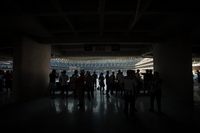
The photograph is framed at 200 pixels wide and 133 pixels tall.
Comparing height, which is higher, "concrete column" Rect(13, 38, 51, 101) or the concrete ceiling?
the concrete ceiling

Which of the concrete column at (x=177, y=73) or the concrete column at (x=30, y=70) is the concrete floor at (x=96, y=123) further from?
the concrete column at (x=30, y=70)

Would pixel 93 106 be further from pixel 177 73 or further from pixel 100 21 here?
pixel 177 73

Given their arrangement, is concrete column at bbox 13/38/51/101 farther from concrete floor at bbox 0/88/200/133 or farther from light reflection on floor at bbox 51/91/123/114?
concrete floor at bbox 0/88/200/133

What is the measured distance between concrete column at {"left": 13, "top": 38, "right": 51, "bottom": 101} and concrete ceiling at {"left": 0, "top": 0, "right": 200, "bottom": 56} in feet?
2.52

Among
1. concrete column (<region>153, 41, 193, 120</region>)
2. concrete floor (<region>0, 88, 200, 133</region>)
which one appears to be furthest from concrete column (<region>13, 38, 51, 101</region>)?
concrete column (<region>153, 41, 193, 120</region>)

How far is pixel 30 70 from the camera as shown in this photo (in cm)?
1722

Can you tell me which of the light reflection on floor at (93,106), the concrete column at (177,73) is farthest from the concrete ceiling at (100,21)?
the light reflection on floor at (93,106)

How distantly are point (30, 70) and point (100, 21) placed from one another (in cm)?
652

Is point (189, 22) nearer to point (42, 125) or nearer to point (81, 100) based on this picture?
point (81, 100)

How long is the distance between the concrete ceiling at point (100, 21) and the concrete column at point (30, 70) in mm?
769

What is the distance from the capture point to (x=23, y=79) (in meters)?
16.0

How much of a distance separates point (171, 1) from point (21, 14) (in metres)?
6.93

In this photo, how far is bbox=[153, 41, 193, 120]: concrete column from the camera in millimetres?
15312

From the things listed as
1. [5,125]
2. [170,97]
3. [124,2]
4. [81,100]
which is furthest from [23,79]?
[170,97]
